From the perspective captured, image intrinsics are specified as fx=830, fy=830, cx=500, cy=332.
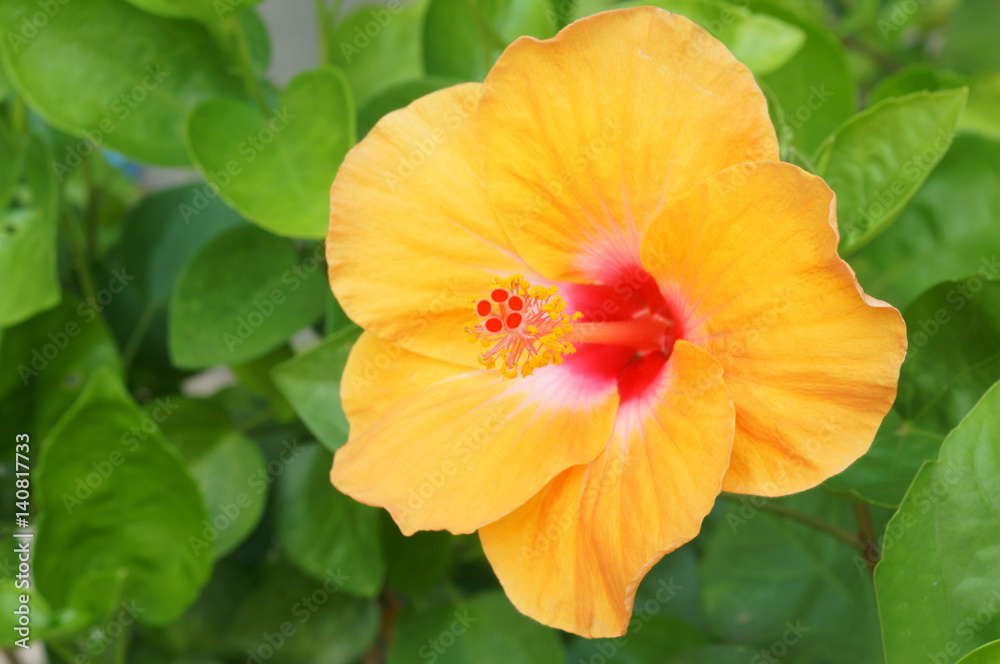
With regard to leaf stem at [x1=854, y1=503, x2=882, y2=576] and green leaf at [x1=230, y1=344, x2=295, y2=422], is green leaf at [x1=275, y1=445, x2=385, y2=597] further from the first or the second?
leaf stem at [x1=854, y1=503, x2=882, y2=576]

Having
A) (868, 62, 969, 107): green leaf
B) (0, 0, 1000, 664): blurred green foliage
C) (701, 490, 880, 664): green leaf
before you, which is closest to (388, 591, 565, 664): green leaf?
(0, 0, 1000, 664): blurred green foliage

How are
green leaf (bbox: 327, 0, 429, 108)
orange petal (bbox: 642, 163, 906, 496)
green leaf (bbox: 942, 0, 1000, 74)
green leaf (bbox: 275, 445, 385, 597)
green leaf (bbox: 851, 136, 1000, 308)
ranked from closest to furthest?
orange petal (bbox: 642, 163, 906, 496) < green leaf (bbox: 851, 136, 1000, 308) < green leaf (bbox: 275, 445, 385, 597) < green leaf (bbox: 327, 0, 429, 108) < green leaf (bbox: 942, 0, 1000, 74)

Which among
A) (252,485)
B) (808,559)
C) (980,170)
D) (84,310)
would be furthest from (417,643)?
(980,170)

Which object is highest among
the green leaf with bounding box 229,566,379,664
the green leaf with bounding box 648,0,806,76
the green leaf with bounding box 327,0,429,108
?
the green leaf with bounding box 648,0,806,76

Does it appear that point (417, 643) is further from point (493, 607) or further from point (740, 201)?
point (740, 201)

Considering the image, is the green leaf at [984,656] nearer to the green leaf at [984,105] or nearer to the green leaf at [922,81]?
the green leaf at [922,81]

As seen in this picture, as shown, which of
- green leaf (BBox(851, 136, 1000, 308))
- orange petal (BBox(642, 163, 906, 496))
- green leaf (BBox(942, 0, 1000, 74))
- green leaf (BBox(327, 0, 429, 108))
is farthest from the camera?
green leaf (BBox(942, 0, 1000, 74))

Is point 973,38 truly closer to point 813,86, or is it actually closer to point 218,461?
point 813,86
